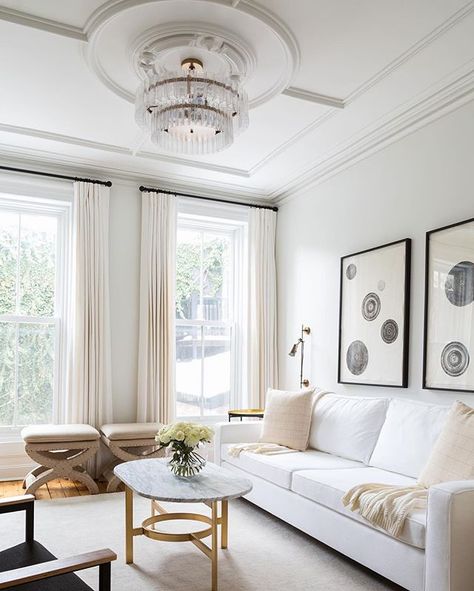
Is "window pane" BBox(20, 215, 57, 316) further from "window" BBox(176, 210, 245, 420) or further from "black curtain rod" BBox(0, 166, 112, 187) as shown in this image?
"window" BBox(176, 210, 245, 420)

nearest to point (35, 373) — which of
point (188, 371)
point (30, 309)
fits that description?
point (30, 309)

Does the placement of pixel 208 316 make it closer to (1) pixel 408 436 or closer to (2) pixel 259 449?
(2) pixel 259 449

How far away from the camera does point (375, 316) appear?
438 centimetres

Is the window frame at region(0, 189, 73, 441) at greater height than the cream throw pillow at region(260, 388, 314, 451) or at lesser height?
greater

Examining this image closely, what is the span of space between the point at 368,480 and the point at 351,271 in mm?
1926

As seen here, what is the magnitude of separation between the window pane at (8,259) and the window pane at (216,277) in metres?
1.85

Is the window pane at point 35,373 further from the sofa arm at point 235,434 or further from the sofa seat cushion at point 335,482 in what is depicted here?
the sofa seat cushion at point 335,482

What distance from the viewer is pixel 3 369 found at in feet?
16.7

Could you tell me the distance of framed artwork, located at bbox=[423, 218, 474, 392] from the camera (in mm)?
3529

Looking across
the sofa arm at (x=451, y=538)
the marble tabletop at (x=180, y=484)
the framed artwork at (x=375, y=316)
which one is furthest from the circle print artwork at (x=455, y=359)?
the marble tabletop at (x=180, y=484)

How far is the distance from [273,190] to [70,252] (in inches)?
83.6

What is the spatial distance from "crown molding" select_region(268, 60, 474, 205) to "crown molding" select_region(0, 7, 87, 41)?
85.8 inches

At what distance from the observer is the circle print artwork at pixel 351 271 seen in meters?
4.68

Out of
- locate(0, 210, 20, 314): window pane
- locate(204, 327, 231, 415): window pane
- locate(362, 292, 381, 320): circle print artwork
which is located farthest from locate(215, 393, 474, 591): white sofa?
locate(0, 210, 20, 314): window pane
